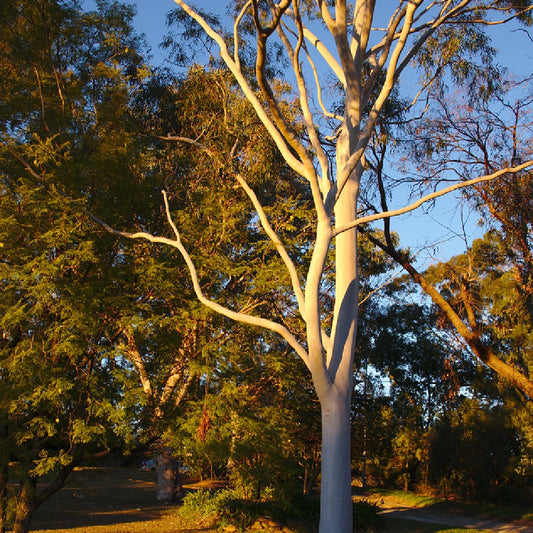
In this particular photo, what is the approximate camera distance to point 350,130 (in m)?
6.45

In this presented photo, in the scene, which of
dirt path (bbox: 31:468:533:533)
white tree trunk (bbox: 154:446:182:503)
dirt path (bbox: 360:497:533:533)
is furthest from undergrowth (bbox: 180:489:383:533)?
white tree trunk (bbox: 154:446:182:503)

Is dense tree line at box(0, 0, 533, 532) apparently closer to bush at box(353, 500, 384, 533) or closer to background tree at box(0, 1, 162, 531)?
background tree at box(0, 1, 162, 531)

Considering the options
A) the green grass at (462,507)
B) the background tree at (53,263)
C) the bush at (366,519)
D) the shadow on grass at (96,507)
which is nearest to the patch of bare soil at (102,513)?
the shadow on grass at (96,507)

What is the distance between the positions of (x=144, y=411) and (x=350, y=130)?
4.96 metres

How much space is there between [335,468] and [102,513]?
33.1 feet

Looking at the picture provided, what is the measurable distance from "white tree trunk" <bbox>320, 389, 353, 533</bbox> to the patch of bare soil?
4.52 metres

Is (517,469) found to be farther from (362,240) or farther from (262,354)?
(262,354)

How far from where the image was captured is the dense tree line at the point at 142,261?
8.14m

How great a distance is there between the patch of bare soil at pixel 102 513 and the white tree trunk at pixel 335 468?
452cm

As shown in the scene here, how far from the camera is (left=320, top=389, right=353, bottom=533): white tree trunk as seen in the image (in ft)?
18.1

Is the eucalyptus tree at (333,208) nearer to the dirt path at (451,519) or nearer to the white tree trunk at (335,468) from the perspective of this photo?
the white tree trunk at (335,468)

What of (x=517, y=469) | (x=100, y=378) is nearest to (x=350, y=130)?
(x=100, y=378)

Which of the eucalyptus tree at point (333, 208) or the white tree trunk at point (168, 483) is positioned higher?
the eucalyptus tree at point (333, 208)

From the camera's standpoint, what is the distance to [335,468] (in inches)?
221
